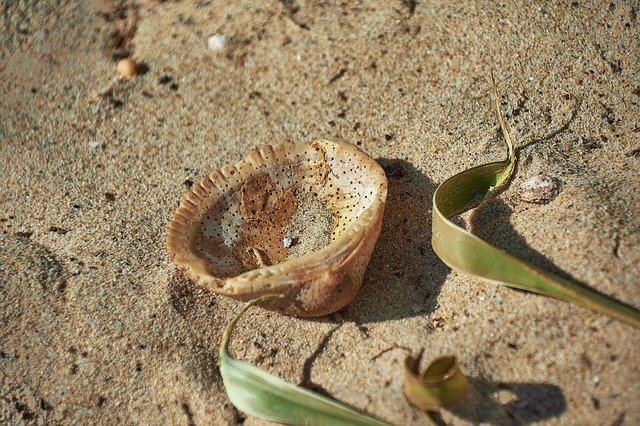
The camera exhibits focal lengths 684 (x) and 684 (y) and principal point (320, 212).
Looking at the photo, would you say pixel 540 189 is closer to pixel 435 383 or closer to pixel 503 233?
pixel 503 233

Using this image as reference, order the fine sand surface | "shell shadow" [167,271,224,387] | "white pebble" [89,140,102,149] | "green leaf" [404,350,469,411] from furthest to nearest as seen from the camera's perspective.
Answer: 1. "white pebble" [89,140,102,149]
2. "shell shadow" [167,271,224,387]
3. the fine sand surface
4. "green leaf" [404,350,469,411]

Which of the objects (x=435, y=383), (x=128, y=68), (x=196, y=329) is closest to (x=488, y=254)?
(x=435, y=383)

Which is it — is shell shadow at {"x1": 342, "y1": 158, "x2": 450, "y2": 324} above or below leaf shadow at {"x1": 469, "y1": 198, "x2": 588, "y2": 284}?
below

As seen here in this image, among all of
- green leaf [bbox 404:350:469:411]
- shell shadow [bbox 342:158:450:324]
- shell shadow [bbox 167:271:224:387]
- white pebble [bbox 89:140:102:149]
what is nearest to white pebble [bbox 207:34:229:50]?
white pebble [bbox 89:140:102:149]

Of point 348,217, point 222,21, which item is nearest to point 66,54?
point 222,21

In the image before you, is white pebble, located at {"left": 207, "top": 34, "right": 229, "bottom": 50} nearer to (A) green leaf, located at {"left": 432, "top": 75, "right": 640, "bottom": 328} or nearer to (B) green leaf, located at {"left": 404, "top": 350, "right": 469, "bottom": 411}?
A: (A) green leaf, located at {"left": 432, "top": 75, "right": 640, "bottom": 328}

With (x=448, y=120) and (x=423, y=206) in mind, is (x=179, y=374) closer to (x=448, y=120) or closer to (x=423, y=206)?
(x=423, y=206)
